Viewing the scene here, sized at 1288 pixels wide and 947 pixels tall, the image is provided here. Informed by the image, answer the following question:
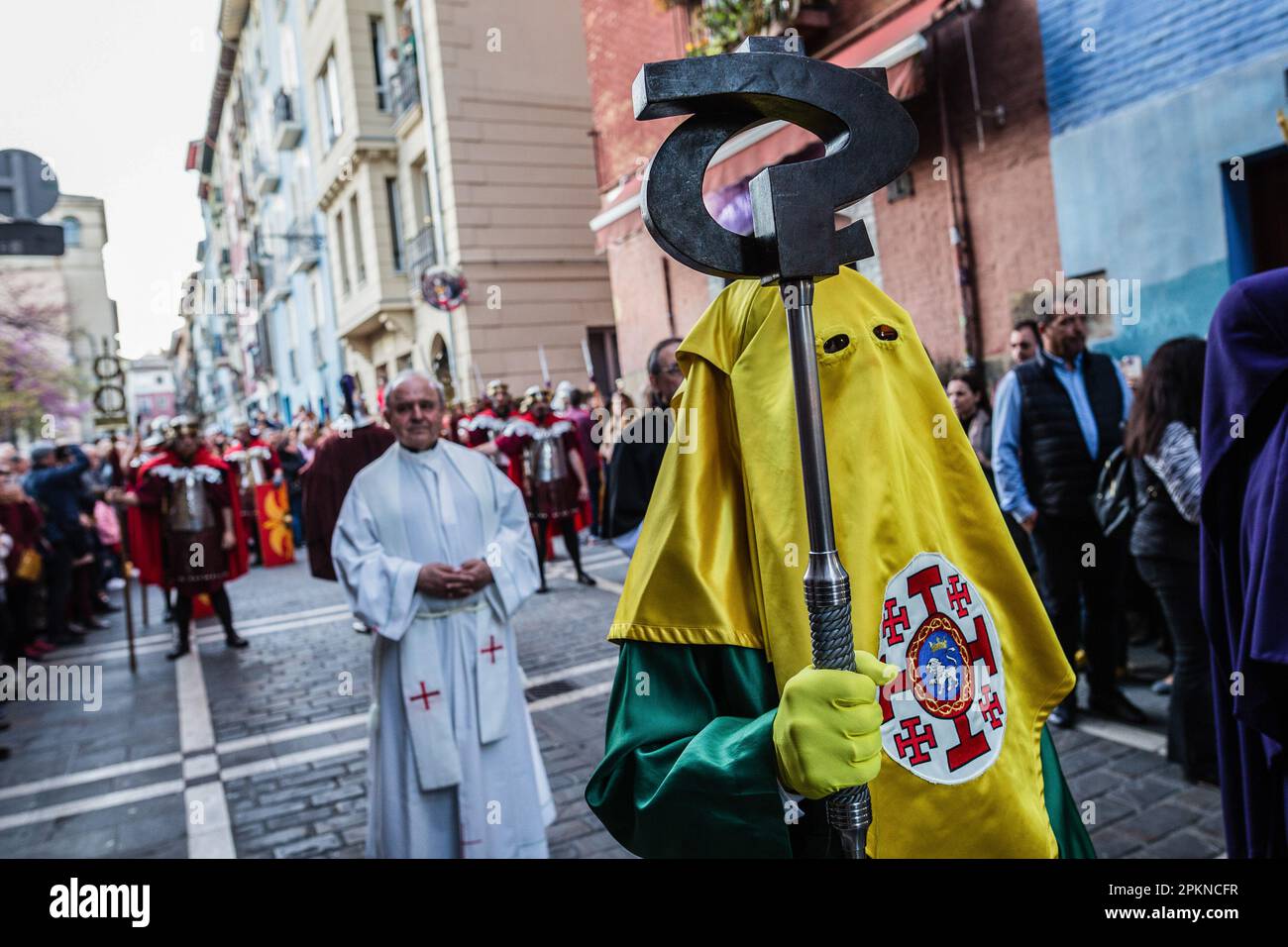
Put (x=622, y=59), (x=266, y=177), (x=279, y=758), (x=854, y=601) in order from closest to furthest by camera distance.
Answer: (x=854, y=601) → (x=279, y=758) → (x=622, y=59) → (x=266, y=177)

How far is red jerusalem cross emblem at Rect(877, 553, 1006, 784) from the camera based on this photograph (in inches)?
57.0

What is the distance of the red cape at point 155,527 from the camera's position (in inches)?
357

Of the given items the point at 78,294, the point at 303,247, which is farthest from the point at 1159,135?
the point at 78,294

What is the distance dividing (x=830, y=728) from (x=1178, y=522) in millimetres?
3523

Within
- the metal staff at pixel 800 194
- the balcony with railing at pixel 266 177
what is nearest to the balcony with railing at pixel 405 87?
the balcony with railing at pixel 266 177

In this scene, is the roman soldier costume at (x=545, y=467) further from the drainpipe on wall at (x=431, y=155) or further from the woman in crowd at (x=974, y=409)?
the drainpipe on wall at (x=431, y=155)

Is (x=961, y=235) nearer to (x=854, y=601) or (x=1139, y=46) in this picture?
(x=1139, y=46)

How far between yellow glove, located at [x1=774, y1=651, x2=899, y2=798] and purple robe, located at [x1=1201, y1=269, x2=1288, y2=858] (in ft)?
4.03

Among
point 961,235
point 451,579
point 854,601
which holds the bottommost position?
point 451,579

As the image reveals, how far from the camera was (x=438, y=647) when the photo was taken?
3732mm

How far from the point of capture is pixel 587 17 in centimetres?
1269

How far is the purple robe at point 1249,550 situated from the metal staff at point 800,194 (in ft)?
4.04
